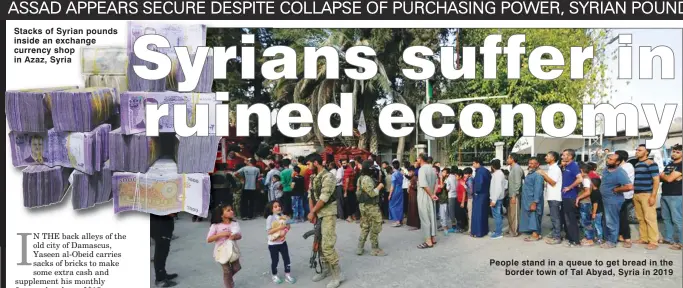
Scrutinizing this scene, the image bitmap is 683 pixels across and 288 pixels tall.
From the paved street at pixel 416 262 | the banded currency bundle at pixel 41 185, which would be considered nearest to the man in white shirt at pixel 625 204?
the paved street at pixel 416 262

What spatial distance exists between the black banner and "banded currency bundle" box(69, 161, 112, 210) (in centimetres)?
150

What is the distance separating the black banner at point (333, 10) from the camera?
363 cm

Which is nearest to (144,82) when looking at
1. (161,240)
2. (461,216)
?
(161,240)

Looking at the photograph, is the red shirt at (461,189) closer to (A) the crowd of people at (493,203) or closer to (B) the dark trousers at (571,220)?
(A) the crowd of people at (493,203)

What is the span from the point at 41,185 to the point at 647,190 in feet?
20.5

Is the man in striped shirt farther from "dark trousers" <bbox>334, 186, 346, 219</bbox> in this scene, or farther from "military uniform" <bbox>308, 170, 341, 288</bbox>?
"dark trousers" <bbox>334, 186, 346, 219</bbox>

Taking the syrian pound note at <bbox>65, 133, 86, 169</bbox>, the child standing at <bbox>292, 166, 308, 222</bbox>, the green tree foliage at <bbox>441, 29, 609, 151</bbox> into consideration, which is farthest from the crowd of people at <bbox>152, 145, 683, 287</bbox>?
the syrian pound note at <bbox>65, 133, 86, 169</bbox>

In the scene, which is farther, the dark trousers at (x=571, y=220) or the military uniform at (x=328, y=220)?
the dark trousers at (x=571, y=220)

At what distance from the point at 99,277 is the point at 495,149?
433 centimetres

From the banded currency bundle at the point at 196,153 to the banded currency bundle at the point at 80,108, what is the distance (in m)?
0.77

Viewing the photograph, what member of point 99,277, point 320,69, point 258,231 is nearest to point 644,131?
point 320,69

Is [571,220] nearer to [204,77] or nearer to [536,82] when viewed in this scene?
[536,82]

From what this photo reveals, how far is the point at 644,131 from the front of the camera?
3.94 meters

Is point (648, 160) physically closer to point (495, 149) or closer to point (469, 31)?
point (495, 149)
